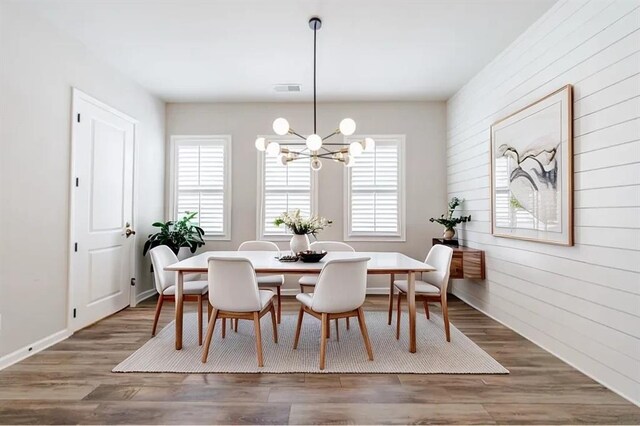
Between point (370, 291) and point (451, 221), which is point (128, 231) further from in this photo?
point (451, 221)

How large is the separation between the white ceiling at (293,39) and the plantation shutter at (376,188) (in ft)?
3.27

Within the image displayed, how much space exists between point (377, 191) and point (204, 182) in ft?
8.56

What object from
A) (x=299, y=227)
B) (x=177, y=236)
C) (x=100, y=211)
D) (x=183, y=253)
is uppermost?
(x=100, y=211)

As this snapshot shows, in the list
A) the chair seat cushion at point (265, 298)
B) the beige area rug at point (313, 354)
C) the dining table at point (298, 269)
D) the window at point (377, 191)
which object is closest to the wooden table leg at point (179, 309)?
the dining table at point (298, 269)

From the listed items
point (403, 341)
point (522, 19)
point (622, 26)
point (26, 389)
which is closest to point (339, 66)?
point (522, 19)

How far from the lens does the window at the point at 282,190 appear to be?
4.96 metres

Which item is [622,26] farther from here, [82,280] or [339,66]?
[82,280]

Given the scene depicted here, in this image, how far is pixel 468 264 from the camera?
152 inches

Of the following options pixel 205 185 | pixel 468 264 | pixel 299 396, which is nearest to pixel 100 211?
pixel 205 185

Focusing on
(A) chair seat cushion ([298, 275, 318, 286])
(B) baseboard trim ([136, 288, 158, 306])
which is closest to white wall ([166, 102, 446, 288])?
(B) baseboard trim ([136, 288, 158, 306])

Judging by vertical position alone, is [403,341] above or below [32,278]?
below

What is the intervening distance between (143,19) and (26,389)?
9.68ft

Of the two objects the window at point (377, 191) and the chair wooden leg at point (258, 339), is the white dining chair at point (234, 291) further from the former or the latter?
the window at point (377, 191)

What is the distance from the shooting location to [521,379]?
2.31m
